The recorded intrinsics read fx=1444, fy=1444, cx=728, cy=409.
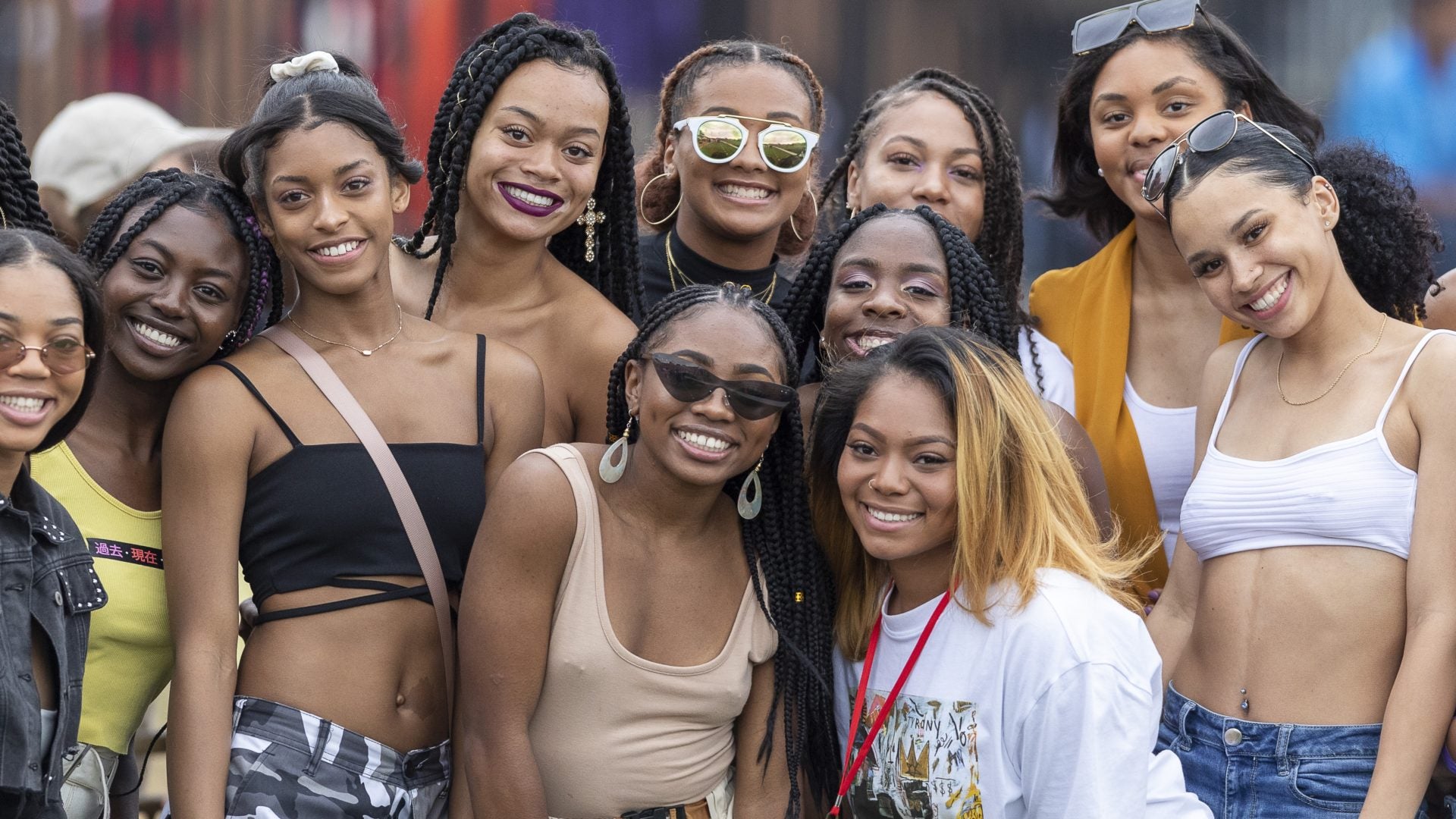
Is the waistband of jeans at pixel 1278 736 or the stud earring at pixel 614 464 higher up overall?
the stud earring at pixel 614 464

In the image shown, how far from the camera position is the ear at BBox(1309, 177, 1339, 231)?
3184mm

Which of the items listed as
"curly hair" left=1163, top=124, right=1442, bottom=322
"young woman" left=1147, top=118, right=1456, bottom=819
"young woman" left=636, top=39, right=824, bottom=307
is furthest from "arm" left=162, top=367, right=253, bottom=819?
"curly hair" left=1163, top=124, right=1442, bottom=322

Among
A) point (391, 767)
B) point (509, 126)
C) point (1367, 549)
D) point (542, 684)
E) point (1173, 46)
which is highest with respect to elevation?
point (1173, 46)

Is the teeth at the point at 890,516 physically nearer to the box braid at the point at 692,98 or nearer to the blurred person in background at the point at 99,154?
A: the box braid at the point at 692,98

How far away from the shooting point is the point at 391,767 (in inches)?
116

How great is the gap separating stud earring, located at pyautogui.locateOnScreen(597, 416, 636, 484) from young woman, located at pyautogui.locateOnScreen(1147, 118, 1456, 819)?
1.27 meters

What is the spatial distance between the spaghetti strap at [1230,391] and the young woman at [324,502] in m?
1.54

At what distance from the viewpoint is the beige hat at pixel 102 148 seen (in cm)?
464

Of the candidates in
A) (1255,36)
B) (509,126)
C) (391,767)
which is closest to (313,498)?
(391,767)

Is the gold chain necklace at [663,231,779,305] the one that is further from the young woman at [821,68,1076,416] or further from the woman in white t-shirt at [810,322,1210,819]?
the woman in white t-shirt at [810,322,1210,819]

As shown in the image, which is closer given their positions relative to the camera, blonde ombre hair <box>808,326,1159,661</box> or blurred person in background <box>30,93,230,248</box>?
blonde ombre hair <box>808,326,1159,661</box>

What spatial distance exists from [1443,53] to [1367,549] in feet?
13.8

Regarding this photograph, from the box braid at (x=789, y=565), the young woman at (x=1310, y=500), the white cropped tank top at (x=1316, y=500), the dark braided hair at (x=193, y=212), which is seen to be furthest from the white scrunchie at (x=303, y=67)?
the white cropped tank top at (x=1316, y=500)

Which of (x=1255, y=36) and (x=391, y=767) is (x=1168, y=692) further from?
(x=1255, y=36)
